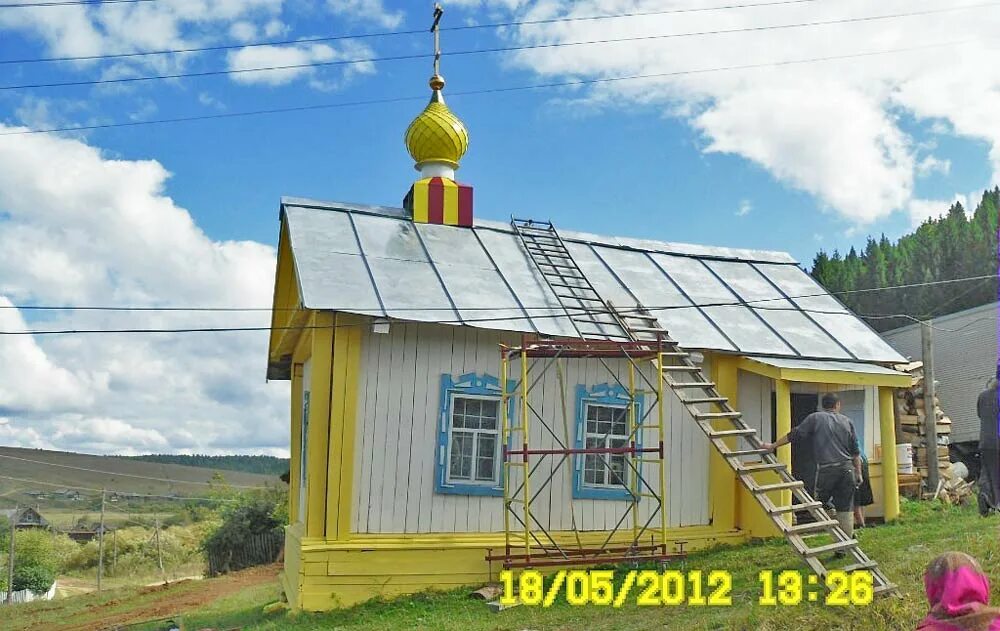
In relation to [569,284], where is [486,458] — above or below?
below

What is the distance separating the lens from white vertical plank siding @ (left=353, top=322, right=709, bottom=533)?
10359mm

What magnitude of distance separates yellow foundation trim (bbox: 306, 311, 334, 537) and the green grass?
1275 millimetres

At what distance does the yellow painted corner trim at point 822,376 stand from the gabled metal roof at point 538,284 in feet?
0.78

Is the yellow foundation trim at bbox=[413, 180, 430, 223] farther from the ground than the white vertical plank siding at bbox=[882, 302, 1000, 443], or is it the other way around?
the yellow foundation trim at bbox=[413, 180, 430, 223]

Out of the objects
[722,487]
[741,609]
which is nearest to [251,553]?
[722,487]

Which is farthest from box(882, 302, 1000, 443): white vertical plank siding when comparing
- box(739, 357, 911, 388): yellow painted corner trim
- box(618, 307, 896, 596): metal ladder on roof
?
box(618, 307, 896, 596): metal ladder on roof

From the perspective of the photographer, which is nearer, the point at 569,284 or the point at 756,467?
the point at 756,467

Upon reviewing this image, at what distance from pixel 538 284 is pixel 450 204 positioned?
2.22 m

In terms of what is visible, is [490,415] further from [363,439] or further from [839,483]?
[839,483]

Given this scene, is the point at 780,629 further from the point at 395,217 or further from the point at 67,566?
the point at 67,566

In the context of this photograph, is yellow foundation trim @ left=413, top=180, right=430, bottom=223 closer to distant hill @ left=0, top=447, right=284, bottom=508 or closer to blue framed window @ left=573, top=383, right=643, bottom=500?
blue framed window @ left=573, top=383, right=643, bottom=500

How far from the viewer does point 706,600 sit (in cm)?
855

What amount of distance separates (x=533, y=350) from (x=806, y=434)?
3155 millimetres

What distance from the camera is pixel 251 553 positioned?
22562 millimetres
